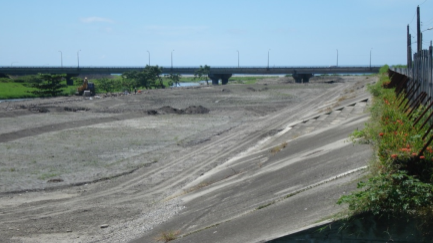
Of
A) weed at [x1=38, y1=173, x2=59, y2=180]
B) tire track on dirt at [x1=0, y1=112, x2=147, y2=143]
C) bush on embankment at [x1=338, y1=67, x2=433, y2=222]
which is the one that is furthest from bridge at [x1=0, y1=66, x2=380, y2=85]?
bush on embankment at [x1=338, y1=67, x2=433, y2=222]

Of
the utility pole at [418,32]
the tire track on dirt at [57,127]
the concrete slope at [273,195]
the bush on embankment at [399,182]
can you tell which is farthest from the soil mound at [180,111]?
the bush on embankment at [399,182]

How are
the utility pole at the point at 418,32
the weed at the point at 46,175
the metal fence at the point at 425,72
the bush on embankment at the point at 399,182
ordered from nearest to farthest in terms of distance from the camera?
1. the bush on embankment at the point at 399,182
2. the metal fence at the point at 425,72
3. the utility pole at the point at 418,32
4. the weed at the point at 46,175

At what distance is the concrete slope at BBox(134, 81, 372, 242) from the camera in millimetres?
9445

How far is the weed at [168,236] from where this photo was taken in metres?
11.0

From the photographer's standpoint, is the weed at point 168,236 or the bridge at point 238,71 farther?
the bridge at point 238,71

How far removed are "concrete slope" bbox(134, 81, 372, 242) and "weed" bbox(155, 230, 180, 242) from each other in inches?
6.8

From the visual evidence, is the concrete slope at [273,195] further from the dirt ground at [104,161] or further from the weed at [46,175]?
the weed at [46,175]

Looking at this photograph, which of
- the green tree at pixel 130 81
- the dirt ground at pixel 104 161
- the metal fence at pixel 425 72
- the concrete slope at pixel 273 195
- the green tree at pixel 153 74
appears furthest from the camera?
the green tree at pixel 153 74

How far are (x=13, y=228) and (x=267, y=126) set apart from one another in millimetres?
26335

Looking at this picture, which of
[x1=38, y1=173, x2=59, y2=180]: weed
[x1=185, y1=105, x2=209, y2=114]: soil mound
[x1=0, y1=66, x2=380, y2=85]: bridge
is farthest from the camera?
[x1=0, y1=66, x2=380, y2=85]: bridge

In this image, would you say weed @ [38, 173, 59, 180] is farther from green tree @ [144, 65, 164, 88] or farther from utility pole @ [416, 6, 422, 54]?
green tree @ [144, 65, 164, 88]

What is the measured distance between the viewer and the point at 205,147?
3142cm

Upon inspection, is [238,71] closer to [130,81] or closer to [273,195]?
[130,81]

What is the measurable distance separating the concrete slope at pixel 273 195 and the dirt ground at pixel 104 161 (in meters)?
1.12
